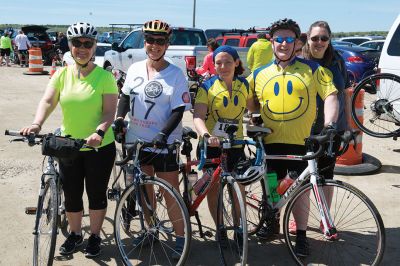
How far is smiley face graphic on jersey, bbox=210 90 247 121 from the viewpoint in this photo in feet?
12.1

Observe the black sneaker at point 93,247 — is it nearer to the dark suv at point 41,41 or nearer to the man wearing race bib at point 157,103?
the man wearing race bib at point 157,103

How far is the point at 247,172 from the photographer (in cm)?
350

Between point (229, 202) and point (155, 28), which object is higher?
point (155, 28)

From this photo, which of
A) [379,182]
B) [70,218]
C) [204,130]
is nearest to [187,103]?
[204,130]

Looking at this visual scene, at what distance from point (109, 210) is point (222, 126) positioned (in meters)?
1.90

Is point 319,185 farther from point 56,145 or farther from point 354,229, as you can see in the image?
point 56,145

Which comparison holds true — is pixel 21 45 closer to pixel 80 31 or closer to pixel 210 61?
pixel 210 61

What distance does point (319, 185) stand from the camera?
3270mm

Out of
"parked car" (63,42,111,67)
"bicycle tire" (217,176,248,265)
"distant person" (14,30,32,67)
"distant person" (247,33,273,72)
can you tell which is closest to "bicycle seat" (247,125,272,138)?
"bicycle tire" (217,176,248,265)

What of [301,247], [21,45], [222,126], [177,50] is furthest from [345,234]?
[21,45]

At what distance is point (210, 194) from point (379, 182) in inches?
118

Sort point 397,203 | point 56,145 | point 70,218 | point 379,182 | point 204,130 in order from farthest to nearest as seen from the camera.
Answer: point 379,182 < point 397,203 < point 70,218 < point 204,130 < point 56,145

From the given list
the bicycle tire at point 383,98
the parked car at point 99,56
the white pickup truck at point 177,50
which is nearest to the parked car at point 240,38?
the white pickup truck at point 177,50

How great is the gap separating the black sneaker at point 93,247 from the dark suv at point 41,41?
76.2 feet
